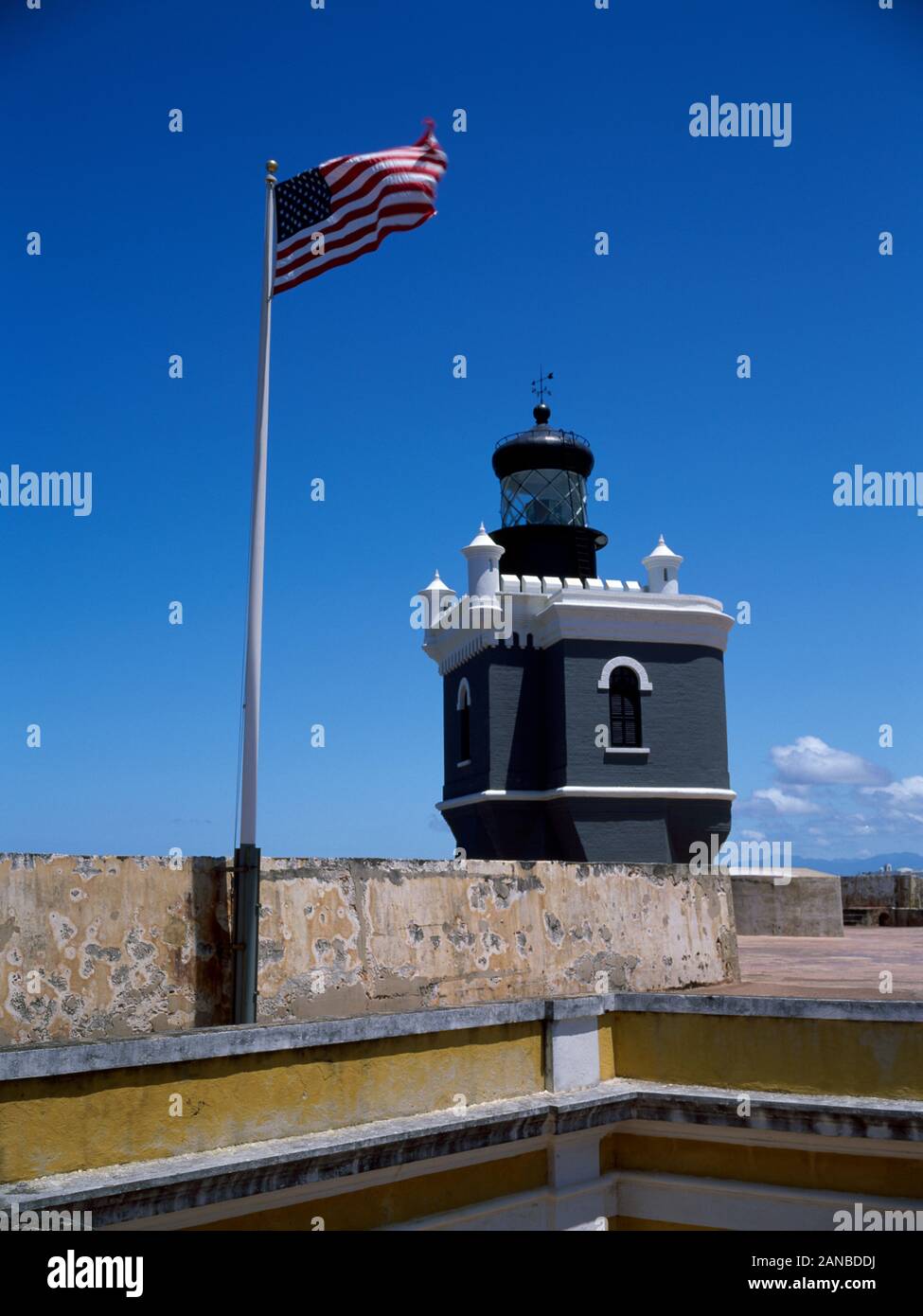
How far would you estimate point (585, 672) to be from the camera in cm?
2244

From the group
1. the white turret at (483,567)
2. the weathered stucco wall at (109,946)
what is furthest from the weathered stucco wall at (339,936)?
the white turret at (483,567)

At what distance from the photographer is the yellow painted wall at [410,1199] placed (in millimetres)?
5973

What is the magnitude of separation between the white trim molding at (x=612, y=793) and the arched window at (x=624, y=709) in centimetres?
89

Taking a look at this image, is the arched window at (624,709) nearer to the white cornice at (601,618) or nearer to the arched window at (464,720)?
the white cornice at (601,618)

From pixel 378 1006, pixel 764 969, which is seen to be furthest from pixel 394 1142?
pixel 764 969

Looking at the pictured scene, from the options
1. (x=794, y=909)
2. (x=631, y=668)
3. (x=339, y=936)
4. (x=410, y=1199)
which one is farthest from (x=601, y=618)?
(x=410, y=1199)

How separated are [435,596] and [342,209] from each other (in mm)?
18109

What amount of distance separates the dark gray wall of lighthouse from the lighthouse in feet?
0.08

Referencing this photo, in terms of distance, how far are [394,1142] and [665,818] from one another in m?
16.5

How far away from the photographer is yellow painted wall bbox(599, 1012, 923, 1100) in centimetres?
686

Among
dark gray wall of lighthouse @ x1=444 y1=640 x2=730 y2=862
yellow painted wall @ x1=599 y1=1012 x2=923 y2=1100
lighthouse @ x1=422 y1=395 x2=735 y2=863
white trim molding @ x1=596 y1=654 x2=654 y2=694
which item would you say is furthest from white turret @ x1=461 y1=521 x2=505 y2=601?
yellow painted wall @ x1=599 y1=1012 x2=923 y2=1100

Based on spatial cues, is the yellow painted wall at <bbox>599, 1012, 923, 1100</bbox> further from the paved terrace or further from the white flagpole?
the white flagpole

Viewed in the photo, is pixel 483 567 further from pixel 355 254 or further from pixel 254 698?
pixel 254 698
